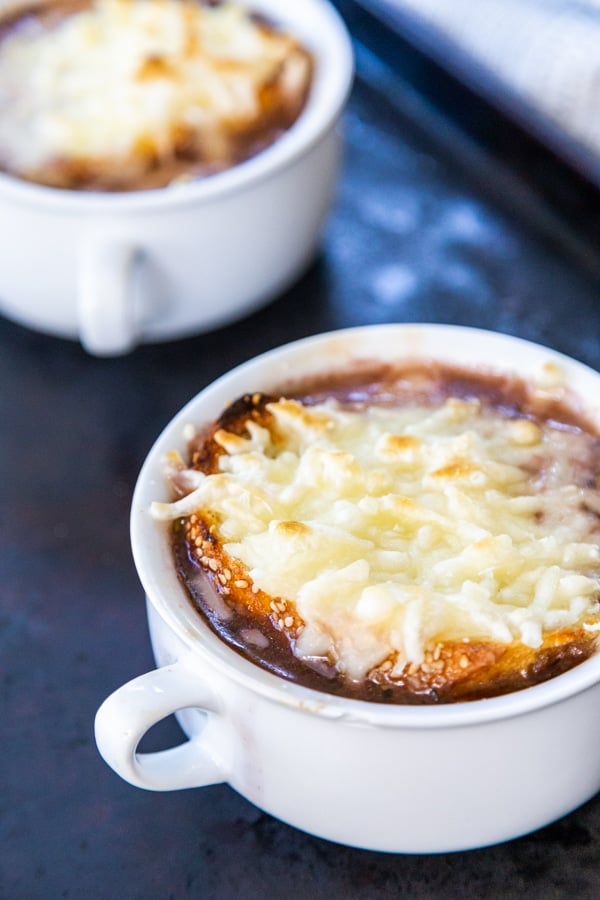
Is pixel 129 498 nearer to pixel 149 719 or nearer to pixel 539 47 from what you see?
pixel 149 719

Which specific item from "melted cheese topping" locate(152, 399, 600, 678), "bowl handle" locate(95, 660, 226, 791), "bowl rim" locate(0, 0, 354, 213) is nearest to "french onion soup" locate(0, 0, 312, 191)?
"bowl rim" locate(0, 0, 354, 213)

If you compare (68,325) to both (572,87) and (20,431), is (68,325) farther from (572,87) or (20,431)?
(572,87)

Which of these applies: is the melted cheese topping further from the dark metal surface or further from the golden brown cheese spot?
the dark metal surface

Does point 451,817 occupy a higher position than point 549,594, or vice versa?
point 549,594

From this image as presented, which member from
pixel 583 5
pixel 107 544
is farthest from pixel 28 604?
pixel 583 5

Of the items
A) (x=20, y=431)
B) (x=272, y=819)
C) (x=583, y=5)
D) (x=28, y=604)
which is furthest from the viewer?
(x=583, y=5)
